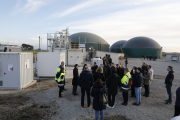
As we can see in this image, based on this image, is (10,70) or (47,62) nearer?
(10,70)

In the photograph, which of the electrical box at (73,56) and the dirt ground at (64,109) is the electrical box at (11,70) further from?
the electrical box at (73,56)

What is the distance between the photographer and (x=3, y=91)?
7480 mm

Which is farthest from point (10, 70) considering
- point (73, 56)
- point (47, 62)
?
point (73, 56)

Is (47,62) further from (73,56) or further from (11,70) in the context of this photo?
(73,56)

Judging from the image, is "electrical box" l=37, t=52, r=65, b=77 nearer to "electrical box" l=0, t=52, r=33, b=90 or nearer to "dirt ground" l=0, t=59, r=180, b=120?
"electrical box" l=0, t=52, r=33, b=90

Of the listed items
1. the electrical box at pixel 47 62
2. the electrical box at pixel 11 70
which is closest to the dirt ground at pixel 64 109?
the electrical box at pixel 11 70

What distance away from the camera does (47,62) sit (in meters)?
10.9

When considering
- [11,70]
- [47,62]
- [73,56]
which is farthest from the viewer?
[73,56]

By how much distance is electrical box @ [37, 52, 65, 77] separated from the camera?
10.8 metres

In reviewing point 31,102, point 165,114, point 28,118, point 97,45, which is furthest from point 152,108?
point 97,45

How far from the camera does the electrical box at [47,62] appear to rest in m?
10.8

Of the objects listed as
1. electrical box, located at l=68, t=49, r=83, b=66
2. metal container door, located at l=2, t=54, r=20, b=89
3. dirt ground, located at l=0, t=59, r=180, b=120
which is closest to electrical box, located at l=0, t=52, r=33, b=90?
metal container door, located at l=2, t=54, r=20, b=89

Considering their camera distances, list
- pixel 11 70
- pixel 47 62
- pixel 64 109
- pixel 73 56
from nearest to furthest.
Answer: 1. pixel 64 109
2. pixel 11 70
3. pixel 47 62
4. pixel 73 56

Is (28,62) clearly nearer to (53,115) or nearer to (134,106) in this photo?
(53,115)
